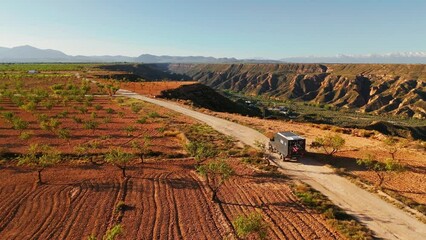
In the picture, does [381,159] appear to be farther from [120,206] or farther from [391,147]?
[120,206]

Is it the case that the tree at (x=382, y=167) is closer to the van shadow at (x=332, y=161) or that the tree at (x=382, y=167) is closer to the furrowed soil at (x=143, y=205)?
the van shadow at (x=332, y=161)

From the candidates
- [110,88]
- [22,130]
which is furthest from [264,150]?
[110,88]

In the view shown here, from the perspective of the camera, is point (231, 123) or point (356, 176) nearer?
point (356, 176)

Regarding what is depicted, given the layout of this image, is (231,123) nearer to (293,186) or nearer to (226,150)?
(226,150)

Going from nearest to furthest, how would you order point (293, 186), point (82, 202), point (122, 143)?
1. point (82, 202)
2. point (293, 186)
3. point (122, 143)

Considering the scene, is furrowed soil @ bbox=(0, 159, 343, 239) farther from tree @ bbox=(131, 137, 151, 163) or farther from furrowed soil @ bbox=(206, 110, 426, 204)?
furrowed soil @ bbox=(206, 110, 426, 204)

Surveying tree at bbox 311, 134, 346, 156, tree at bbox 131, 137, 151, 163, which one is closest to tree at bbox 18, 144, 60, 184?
tree at bbox 131, 137, 151, 163
